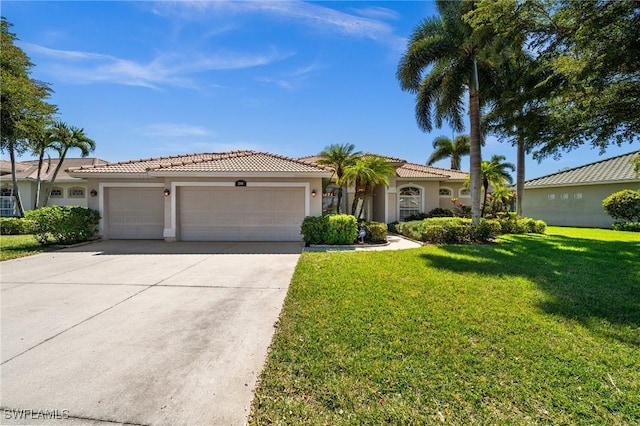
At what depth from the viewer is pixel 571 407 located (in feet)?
8.48

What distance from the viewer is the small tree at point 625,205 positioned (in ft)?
55.7

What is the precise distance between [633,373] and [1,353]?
23.9 ft

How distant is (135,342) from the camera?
12.6 feet

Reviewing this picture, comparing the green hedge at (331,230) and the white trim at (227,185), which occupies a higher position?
the white trim at (227,185)

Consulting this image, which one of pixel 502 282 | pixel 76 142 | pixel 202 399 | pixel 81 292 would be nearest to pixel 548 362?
pixel 502 282

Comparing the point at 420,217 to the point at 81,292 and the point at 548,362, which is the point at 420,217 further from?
the point at 81,292

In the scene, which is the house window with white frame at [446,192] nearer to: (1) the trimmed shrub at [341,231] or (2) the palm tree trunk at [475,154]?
(2) the palm tree trunk at [475,154]

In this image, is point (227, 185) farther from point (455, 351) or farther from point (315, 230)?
point (455, 351)

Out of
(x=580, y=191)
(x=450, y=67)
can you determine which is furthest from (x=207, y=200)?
(x=580, y=191)

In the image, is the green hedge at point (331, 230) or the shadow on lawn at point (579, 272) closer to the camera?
the shadow on lawn at point (579, 272)

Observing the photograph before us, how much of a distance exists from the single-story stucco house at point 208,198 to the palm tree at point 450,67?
21.6 feet

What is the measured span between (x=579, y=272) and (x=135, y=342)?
945cm

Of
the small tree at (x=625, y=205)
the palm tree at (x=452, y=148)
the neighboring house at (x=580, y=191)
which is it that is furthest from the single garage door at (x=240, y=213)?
the palm tree at (x=452, y=148)

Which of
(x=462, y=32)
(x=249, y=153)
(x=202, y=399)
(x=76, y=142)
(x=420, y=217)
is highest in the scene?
(x=462, y=32)
